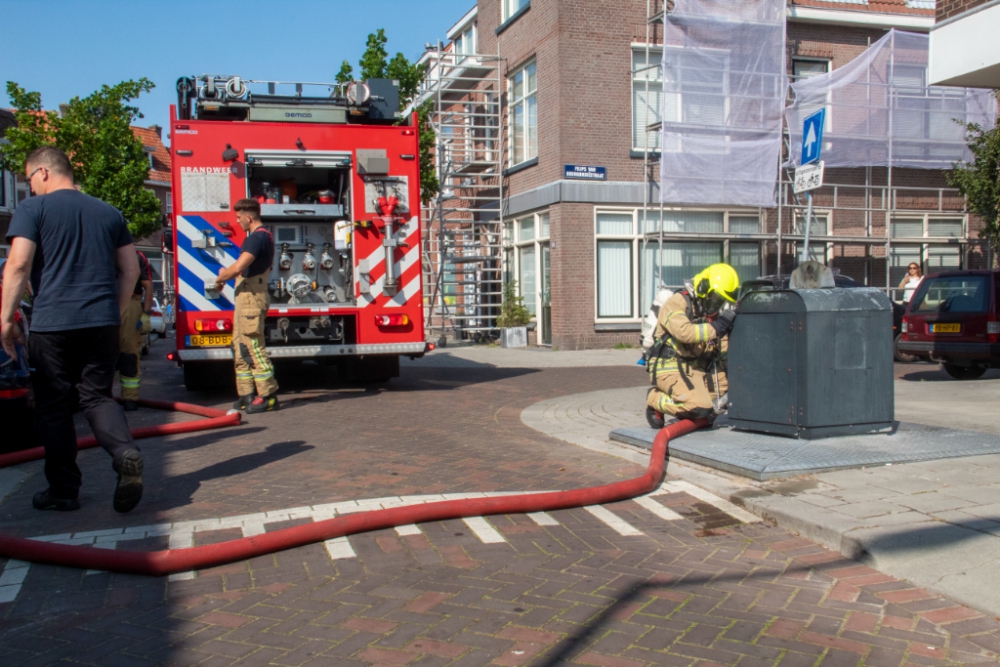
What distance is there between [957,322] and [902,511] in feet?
26.8

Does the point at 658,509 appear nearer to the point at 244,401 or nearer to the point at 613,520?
the point at 613,520

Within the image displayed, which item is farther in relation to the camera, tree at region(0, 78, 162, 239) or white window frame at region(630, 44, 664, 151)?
tree at region(0, 78, 162, 239)

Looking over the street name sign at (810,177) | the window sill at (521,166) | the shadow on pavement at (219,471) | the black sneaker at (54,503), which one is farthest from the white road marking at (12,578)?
the window sill at (521,166)

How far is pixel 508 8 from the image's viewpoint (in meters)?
21.4

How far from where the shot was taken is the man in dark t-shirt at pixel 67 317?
4.71 meters

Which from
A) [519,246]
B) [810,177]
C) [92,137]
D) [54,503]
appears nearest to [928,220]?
[519,246]

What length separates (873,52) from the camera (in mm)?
19281

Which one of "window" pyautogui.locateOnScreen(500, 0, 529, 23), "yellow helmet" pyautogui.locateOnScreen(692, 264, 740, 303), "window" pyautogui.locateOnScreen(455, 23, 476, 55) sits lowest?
"yellow helmet" pyautogui.locateOnScreen(692, 264, 740, 303)

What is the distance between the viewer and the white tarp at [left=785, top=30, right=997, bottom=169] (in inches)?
751

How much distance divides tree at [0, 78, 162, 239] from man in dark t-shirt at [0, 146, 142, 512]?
882 inches

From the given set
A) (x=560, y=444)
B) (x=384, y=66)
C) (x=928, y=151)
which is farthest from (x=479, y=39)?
(x=560, y=444)

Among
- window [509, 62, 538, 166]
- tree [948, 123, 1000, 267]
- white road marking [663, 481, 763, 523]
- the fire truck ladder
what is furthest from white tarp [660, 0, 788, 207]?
white road marking [663, 481, 763, 523]

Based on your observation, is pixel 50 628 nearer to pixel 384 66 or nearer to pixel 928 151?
pixel 384 66

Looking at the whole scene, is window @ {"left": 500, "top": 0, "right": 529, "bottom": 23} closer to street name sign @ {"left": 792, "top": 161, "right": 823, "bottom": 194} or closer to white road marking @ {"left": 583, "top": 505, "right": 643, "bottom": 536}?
street name sign @ {"left": 792, "top": 161, "right": 823, "bottom": 194}
